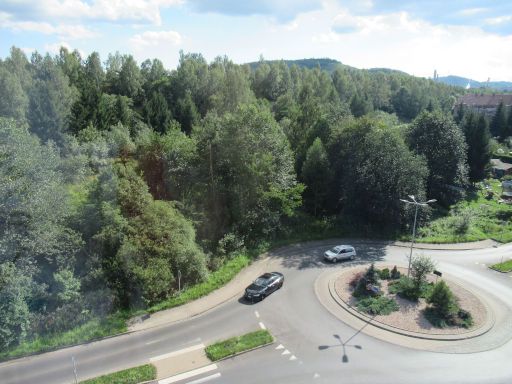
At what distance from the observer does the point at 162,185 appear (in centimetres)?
3488

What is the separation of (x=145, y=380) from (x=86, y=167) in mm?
20472

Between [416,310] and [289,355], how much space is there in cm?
981

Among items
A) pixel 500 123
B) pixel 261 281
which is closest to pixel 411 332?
pixel 261 281

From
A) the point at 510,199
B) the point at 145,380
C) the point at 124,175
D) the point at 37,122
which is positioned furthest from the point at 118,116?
the point at 510,199

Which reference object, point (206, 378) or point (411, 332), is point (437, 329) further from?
point (206, 378)

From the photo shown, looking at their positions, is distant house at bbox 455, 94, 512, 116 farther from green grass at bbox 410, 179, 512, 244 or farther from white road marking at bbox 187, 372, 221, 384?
white road marking at bbox 187, 372, 221, 384

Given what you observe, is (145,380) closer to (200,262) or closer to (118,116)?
(200,262)

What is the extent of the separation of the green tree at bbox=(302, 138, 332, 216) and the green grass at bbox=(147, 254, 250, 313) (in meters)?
13.4

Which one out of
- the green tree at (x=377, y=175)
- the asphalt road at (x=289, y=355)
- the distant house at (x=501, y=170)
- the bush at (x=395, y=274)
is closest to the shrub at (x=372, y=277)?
the bush at (x=395, y=274)

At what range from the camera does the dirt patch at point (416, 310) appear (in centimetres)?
2295

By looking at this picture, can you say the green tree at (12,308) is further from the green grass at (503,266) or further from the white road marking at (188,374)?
the green grass at (503,266)

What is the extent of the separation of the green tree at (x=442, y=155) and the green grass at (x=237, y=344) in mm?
36430

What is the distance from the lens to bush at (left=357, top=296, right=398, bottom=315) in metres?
24.5

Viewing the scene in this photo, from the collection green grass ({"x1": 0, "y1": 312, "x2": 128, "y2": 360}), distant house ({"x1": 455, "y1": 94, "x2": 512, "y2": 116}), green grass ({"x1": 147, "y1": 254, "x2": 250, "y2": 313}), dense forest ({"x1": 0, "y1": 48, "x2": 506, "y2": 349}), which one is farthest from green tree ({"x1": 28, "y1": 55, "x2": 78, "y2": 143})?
distant house ({"x1": 455, "y1": 94, "x2": 512, "y2": 116})
